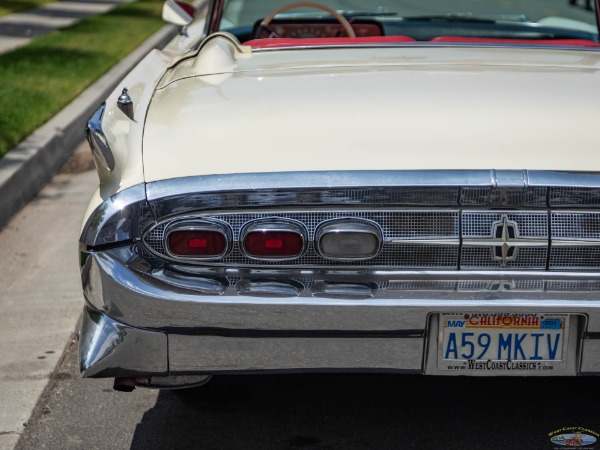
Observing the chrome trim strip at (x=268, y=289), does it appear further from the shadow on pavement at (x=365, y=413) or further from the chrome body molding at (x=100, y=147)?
the shadow on pavement at (x=365, y=413)

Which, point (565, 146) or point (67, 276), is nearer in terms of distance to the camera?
point (565, 146)

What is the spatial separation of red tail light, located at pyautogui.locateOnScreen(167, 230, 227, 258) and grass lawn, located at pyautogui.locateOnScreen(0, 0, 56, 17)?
13.6 m

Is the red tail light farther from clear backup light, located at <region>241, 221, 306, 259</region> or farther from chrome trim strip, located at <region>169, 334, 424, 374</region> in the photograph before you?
chrome trim strip, located at <region>169, 334, 424, 374</region>

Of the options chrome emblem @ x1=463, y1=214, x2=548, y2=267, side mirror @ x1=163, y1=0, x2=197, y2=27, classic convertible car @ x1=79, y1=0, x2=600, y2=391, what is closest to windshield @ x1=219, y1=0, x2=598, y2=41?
side mirror @ x1=163, y1=0, x2=197, y2=27

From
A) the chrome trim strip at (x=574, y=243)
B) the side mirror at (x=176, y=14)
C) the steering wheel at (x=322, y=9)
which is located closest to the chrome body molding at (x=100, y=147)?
the chrome trim strip at (x=574, y=243)

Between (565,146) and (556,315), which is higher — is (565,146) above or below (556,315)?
above

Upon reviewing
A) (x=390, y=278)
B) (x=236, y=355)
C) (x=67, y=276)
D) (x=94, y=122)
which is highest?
(x=94, y=122)

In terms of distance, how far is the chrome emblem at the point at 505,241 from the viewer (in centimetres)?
319

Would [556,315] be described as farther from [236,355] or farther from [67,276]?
[67,276]

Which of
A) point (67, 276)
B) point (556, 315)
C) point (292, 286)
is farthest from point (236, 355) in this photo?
point (67, 276)

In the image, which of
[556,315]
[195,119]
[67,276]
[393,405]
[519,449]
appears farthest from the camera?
[67,276]

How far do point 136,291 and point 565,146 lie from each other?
129 centimetres

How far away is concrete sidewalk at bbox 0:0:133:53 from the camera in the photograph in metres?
13.3

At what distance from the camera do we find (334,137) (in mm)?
3295
